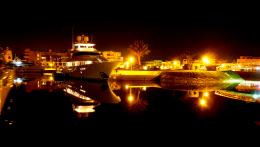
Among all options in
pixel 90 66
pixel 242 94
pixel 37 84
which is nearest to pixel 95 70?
pixel 90 66

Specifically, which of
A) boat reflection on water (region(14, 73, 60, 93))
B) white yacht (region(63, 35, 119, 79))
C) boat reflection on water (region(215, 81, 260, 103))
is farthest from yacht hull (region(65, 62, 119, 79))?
boat reflection on water (region(215, 81, 260, 103))

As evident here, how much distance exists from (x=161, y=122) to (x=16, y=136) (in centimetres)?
588

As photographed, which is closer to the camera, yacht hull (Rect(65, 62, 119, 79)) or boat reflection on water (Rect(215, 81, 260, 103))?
boat reflection on water (Rect(215, 81, 260, 103))

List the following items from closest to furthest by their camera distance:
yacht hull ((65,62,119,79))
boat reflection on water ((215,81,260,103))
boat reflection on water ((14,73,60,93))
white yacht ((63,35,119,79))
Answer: boat reflection on water ((215,81,260,103)) → boat reflection on water ((14,73,60,93)) → yacht hull ((65,62,119,79)) → white yacht ((63,35,119,79))

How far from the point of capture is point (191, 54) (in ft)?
283

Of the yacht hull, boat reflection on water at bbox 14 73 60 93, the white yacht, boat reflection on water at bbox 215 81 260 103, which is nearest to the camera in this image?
boat reflection on water at bbox 215 81 260 103

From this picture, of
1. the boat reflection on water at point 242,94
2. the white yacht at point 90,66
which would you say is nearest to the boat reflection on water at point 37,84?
the white yacht at point 90,66

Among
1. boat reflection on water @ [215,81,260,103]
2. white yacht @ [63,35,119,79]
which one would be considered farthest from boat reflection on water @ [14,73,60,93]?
boat reflection on water @ [215,81,260,103]

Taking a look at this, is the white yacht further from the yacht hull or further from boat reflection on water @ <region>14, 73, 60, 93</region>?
boat reflection on water @ <region>14, 73, 60, 93</region>

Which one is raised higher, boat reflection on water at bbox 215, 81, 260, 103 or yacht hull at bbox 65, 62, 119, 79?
yacht hull at bbox 65, 62, 119, 79

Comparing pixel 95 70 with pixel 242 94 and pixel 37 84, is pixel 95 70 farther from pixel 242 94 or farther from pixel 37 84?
pixel 242 94

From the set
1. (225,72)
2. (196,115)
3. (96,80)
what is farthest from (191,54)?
(196,115)

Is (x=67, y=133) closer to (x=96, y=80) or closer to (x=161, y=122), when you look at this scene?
(x=161, y=122)

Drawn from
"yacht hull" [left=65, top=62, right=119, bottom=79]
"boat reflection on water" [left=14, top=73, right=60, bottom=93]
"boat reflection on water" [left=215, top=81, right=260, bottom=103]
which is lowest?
"boat reflection on water" [left=215, top=81, right=260, bottom=103]
